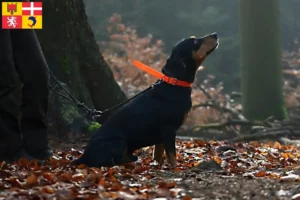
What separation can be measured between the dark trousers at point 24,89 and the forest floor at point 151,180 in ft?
1.02

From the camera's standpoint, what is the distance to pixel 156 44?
18.9 metres

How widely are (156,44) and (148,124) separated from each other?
42.5 ft

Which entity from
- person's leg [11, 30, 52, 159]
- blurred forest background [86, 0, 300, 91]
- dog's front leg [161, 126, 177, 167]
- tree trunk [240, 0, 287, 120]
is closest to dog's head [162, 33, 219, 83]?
dog's front leg [161, 126, 177, 167]

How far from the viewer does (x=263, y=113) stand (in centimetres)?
1241

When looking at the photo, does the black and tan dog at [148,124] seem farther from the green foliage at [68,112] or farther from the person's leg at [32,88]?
the green foliage at [68,112]

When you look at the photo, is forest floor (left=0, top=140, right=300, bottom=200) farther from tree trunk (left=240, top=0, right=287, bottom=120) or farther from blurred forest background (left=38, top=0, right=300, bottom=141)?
tree trunk (left=240, top=0, right=287, bottom=120)

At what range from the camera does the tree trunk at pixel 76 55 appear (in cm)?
787

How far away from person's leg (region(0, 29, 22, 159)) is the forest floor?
0.29 meters

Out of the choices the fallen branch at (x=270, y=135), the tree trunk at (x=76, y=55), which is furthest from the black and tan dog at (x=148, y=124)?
the fallen branch at (x=270, y=135)

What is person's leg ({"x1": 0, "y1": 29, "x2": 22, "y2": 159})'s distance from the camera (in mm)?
5844

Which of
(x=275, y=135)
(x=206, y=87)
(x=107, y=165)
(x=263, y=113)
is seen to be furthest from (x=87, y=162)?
(x=206, y=87)

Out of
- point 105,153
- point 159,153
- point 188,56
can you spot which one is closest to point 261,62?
point 188,56

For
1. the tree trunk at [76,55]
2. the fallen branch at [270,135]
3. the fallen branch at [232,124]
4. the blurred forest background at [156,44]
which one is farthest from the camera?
the fallen branch at [232,124]

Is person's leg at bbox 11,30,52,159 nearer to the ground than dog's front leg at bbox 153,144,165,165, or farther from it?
farther from it
